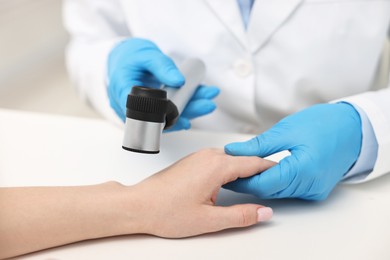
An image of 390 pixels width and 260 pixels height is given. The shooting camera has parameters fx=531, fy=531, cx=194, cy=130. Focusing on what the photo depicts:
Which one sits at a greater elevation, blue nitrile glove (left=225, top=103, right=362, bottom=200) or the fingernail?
blue nitrile glove (left=225, top=103, right=362, bottom=200)

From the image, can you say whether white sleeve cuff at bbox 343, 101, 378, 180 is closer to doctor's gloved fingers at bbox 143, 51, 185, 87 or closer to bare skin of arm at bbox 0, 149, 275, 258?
bare skin of arm at bbox 0, 149, 275, 258

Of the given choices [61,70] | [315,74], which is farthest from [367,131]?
[61,70]

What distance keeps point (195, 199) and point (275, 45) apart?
1.42 ft

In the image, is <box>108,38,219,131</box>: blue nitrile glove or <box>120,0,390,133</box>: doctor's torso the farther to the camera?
<box>120,0,390,133</box>: doctor's torso

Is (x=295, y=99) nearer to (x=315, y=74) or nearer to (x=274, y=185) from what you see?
(x=315, y=74)

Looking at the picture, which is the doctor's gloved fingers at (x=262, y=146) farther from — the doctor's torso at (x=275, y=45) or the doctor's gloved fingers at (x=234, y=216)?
the doctor's torso at (x=275, y=45)

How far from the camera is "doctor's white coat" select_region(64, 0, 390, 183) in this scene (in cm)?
93

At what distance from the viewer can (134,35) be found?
1068 mm

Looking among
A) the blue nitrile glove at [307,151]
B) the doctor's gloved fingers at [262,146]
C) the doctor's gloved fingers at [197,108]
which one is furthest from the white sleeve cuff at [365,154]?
the doctor's gloved fingers at [197,108]

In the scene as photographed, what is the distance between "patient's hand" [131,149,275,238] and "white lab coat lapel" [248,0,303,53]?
0.35m

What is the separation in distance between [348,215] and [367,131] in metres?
0.13

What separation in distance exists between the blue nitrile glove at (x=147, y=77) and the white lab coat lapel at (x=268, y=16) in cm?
16

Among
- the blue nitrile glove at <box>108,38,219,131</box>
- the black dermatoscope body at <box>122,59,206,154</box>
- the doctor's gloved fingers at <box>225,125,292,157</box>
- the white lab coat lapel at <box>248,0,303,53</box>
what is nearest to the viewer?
the black dermatoscope body at <box>122,59,206,154</box>

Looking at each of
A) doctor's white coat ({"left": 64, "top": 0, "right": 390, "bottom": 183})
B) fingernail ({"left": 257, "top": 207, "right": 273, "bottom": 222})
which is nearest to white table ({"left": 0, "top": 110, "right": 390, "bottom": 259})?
fingernail ({"left": 257, "top": 207, "right": 273, "bottom": 222})
